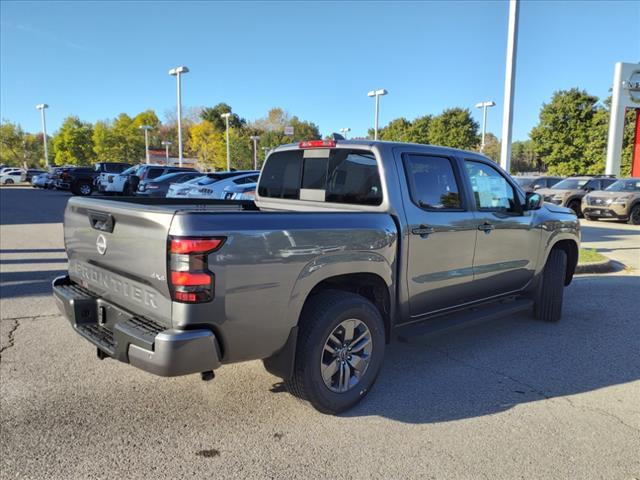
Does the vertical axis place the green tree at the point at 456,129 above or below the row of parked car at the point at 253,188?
above

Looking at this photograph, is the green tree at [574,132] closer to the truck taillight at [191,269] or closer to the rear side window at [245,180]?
the rear side window at [245,180]

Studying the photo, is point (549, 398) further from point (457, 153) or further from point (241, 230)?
point (241, 230)

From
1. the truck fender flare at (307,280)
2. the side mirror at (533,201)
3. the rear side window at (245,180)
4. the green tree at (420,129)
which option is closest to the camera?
the truck fender flare at (307,280)

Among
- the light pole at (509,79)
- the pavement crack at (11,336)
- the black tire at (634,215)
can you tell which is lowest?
the pavement crack at (11,336)

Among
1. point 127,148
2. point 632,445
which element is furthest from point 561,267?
point 127,148

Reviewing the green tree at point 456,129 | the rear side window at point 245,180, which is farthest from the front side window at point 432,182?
the green tree at point 456,129

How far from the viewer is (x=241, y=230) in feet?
9.20

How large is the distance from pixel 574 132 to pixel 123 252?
42385 mm

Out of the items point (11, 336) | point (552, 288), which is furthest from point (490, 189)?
point (11, 336)

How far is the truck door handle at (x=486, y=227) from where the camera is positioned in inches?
177

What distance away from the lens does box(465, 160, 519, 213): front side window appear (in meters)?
4.63

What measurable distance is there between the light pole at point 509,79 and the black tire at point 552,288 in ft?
15.7

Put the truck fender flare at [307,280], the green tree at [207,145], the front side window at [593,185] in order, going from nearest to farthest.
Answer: the truck fender flare at [307,280] < the front side window at [593,185] < the green tree at [207,145]

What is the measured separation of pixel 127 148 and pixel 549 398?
71712mm
